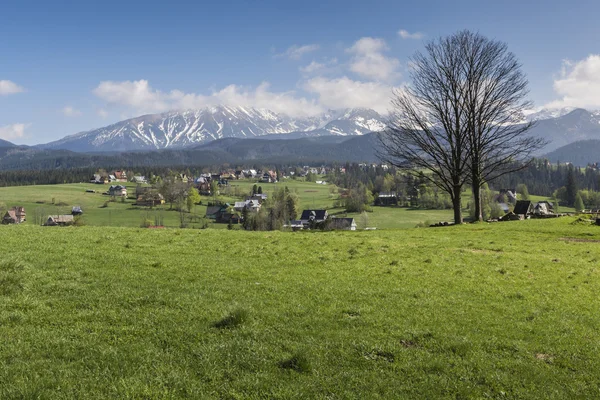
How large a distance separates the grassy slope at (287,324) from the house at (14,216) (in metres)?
114

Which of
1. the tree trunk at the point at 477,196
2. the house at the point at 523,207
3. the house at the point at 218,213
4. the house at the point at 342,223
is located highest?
the tree trunk at the point at 477,196

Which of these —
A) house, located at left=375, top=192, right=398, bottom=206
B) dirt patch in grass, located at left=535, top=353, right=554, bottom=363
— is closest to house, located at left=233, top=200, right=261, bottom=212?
house, located at left=375, top=192, right=398, bottom=206

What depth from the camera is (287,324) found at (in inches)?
380

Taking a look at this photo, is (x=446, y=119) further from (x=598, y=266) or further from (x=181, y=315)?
(x=181, y=315)

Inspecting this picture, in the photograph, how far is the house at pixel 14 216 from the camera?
111037 mm

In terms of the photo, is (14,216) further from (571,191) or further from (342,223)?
(571,191)

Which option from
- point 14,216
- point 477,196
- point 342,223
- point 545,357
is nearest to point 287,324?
point 545,357

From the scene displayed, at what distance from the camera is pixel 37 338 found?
8383 mm

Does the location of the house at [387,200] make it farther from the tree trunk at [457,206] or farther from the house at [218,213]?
the tree trunk at [457,206]

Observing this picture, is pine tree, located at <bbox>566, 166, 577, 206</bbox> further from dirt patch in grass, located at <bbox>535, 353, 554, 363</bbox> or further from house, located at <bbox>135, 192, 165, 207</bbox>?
dirt patch in grass, located at <bbox>535, 353, 554, 363</bbox>

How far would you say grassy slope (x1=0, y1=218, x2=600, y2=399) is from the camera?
7.26 m

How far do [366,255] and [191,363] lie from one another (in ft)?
38.1

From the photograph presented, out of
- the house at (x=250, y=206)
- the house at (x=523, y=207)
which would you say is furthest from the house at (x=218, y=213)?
the house at (x=523, y=207)

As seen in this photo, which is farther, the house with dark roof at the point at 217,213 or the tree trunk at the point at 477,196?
the house with dark roof at the point at 217,213
